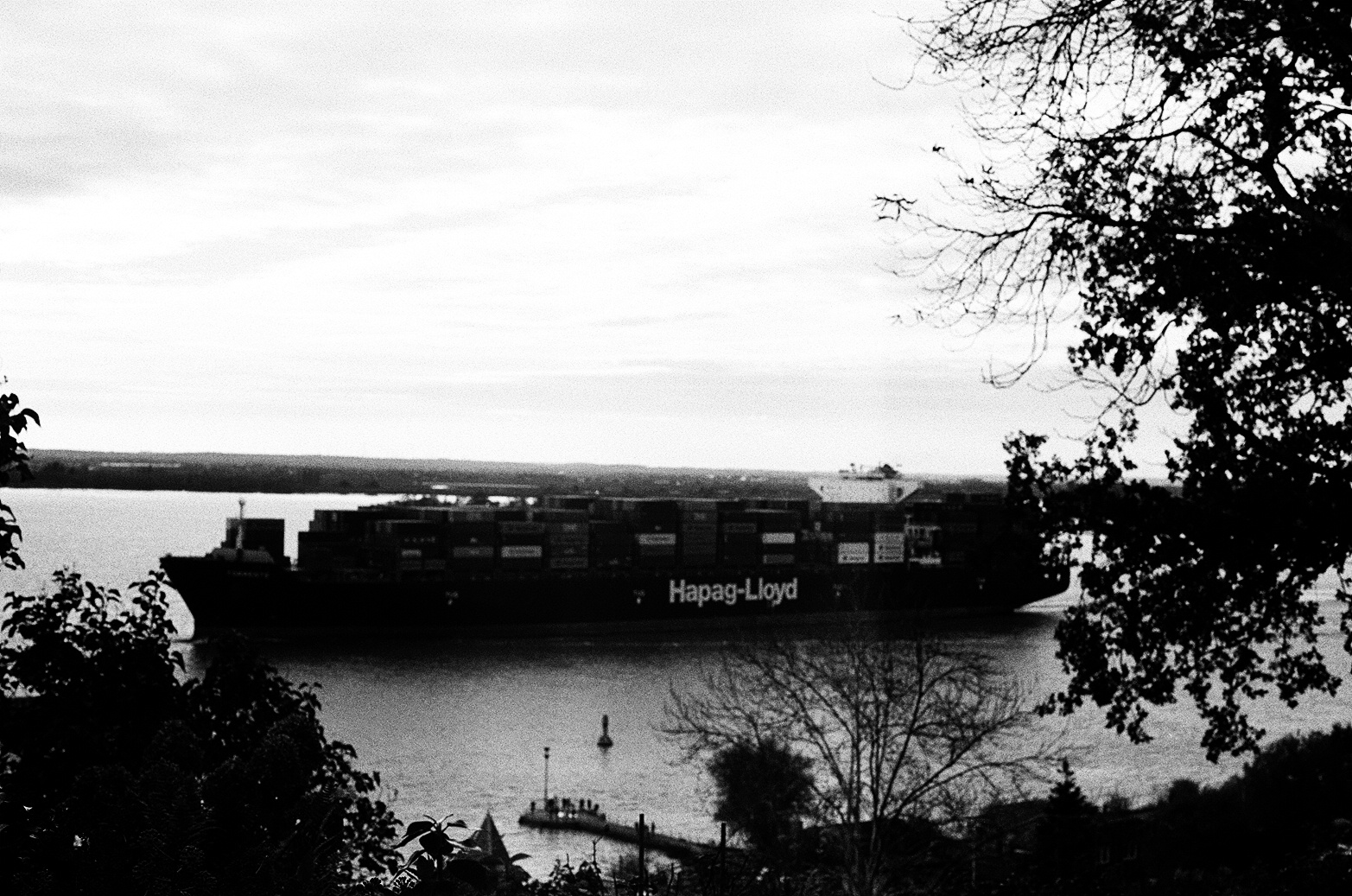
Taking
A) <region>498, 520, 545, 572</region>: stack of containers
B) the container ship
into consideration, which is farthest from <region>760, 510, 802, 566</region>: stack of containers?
<region>498, 520, 545, 572</region>: stack of containers

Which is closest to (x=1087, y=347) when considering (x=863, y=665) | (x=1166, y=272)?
(x=1166, y=272)

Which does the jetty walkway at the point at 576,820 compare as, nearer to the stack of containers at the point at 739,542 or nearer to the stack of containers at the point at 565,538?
the stack of containers at the point at 565,538

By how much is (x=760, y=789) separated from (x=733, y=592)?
3199cm

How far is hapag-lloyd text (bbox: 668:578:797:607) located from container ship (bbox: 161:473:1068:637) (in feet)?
0.16

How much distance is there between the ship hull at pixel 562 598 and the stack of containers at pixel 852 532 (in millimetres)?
903

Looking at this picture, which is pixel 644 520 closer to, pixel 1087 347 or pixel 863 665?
pixel 863 665

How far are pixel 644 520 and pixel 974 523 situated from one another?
451 inches

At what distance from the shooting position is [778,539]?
46688 millimetres

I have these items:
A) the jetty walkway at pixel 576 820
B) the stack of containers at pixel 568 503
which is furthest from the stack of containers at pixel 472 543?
the jetty walkway at pixel 576 820

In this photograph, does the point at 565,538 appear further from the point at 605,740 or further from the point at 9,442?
the point at 9,442

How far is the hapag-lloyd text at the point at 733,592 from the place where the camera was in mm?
43562

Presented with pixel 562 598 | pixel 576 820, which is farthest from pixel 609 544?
pixel 576 820

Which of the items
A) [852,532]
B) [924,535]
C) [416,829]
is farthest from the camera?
[852,532]

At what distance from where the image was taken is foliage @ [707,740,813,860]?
10062mm
